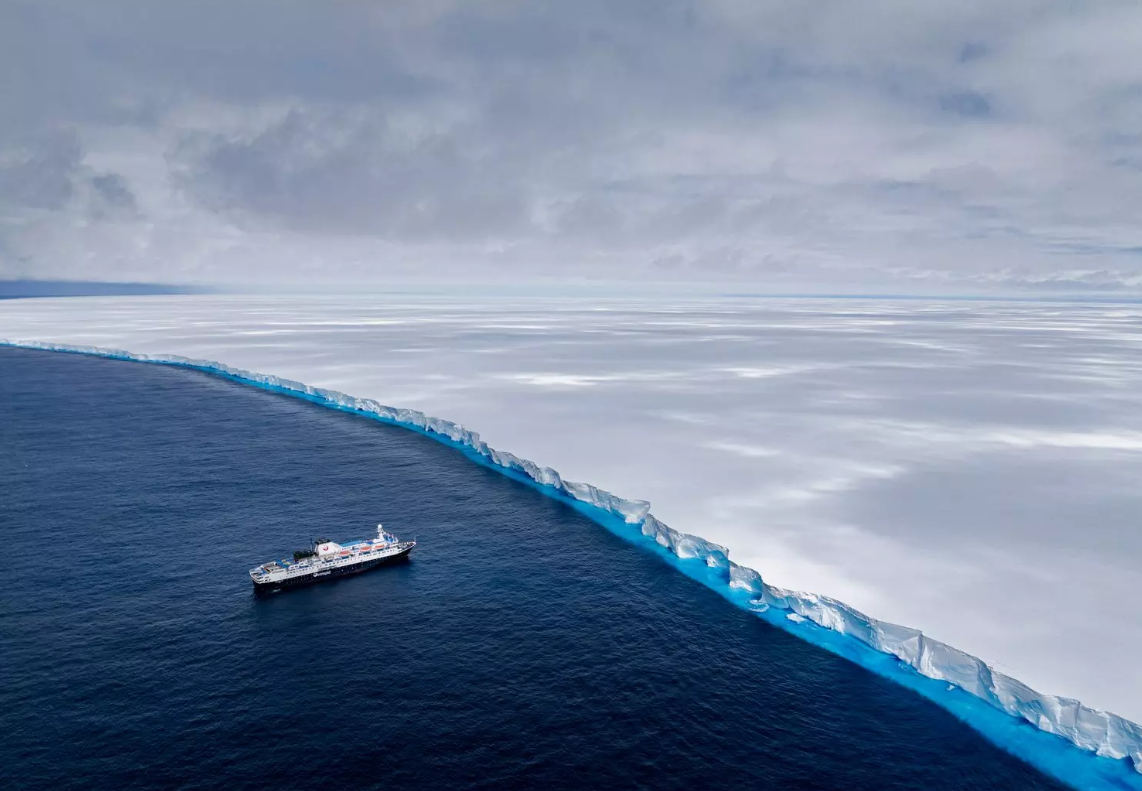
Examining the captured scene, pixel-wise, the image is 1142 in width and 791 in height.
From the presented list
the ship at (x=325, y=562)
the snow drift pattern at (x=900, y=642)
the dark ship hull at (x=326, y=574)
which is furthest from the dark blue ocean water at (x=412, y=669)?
the snow drift pattern at (x=900, y=642)

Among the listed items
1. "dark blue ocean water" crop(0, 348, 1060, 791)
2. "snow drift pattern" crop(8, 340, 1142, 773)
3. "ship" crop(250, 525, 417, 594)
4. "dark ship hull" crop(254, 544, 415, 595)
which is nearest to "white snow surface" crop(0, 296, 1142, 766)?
"snow drift pattern" crop(8, 340, 1142, 773)

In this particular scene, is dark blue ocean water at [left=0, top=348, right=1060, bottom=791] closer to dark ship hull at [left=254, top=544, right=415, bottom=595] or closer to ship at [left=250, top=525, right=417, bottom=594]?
dark ship hull at [left=254, top=544, right=415, bottom=595]

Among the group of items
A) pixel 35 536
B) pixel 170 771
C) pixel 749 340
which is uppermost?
pixel 749 340

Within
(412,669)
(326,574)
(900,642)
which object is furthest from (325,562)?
(900,642)

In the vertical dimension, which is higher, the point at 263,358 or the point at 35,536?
the point at 263,358

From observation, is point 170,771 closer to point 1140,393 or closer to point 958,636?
point 958,636

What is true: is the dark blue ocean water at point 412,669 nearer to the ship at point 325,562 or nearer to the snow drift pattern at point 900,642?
the ship at point 325,562

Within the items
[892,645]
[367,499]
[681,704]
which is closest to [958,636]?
[892,645]
